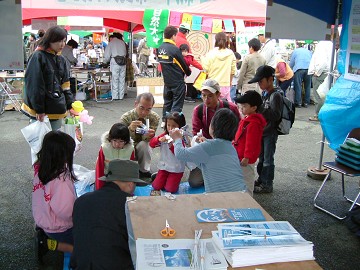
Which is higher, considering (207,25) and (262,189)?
(207,25)

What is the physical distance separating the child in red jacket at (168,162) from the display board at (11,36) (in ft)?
5.34

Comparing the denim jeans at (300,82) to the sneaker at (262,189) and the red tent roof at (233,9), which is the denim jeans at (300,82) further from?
the sneaker at (262,189)

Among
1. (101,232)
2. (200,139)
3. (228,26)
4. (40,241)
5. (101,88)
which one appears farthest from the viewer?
(101,88)

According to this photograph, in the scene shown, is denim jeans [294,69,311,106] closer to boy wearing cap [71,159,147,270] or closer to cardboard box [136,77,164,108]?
cardboard box [136,77,164,108]

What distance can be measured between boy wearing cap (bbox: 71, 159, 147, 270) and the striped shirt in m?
0.94

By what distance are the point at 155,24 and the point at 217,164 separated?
19.2 ft

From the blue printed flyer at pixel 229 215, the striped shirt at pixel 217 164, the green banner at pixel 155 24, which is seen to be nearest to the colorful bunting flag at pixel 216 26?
the green banner at pixel 155 24

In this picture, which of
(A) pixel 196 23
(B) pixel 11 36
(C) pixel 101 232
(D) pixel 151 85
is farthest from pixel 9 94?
(C) pixel 101 232

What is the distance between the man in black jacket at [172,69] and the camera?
25.4 feet

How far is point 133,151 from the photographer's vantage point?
461 centimetres

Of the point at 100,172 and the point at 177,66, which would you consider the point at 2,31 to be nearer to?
the point at 100,172

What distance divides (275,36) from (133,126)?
6.30 ft

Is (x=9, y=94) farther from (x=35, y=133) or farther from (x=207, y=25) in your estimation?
(x=35, y=133)

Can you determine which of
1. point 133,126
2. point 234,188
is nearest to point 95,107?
point 133,126
